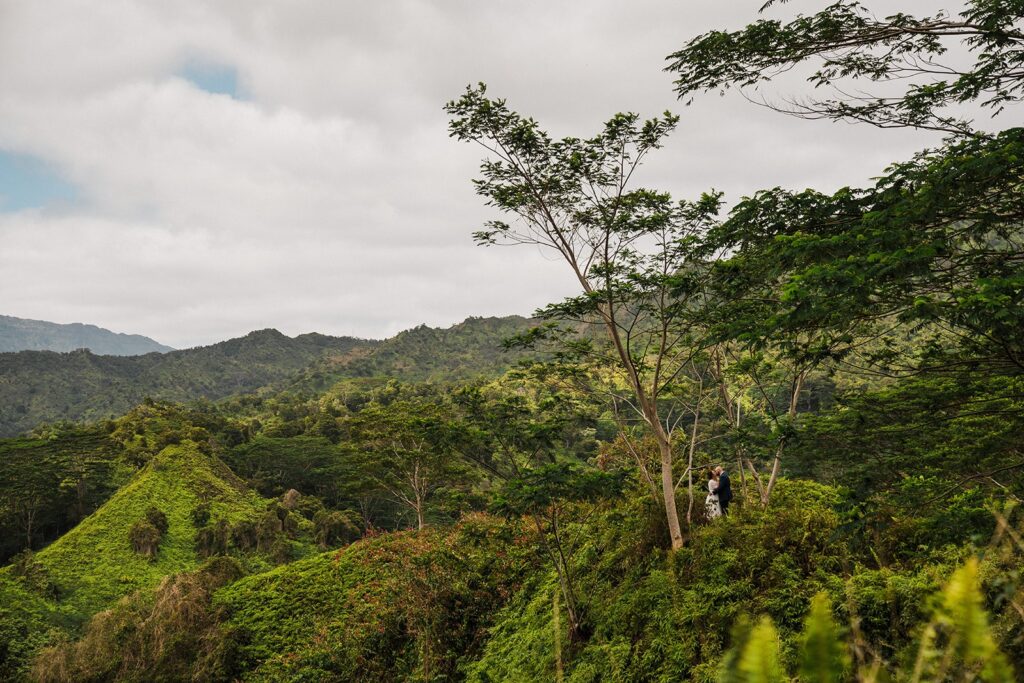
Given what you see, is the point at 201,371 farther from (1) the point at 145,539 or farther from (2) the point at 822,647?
(2) the point at 822,647

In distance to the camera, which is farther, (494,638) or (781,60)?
(494,638)

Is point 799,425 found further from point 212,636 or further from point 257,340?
point 257,340

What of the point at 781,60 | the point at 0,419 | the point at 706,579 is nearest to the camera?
the point at 781,60

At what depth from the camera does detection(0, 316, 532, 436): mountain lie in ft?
358

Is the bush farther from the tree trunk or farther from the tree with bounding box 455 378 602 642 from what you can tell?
the tree trunk

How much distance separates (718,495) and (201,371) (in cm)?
17135

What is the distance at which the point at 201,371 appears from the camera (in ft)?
500

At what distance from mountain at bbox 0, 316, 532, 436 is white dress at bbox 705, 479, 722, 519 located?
265ft

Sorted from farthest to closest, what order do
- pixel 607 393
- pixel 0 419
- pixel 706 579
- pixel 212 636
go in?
pixel 0 419, pixel 212 636, pixel 607 393, pixel 706 579

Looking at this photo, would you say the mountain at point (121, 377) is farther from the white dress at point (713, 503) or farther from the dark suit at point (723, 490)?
the dark suit at point (723, 490)

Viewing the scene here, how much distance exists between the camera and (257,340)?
183250mm

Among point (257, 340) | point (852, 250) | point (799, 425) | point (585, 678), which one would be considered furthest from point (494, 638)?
point (257, 340)

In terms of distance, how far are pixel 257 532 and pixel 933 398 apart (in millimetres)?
27429

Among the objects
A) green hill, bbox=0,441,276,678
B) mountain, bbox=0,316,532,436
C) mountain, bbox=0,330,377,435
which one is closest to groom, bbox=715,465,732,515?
green hill, bbox=0,441,276,678
